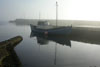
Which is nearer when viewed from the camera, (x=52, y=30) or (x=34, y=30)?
(x=52, y=30)

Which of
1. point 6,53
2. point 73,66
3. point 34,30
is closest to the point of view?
point 6,53

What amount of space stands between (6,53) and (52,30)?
35653 millimetres

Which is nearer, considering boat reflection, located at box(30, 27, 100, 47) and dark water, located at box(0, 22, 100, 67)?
dark water, located at box(0, 22, 100, 67)

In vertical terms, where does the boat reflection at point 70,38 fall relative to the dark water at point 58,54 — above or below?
below

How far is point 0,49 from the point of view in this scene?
14352 millimetres

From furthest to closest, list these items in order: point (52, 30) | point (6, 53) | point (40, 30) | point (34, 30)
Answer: point (34, 30), point (40, 30), point (52, 30), point (6, 53)

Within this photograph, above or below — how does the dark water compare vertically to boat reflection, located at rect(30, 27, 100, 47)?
above

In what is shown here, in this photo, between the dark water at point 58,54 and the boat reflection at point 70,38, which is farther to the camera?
the boat reflection at point 70,38

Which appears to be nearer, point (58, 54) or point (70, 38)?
point (58, 54)

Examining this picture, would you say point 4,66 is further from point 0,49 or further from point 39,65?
point 39,65

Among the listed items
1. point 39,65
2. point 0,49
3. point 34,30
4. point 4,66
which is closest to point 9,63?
point 4,66

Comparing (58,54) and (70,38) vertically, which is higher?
(58,54)

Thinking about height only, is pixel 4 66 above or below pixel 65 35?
above

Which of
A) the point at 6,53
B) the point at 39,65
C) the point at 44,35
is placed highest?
the point at 6,53
